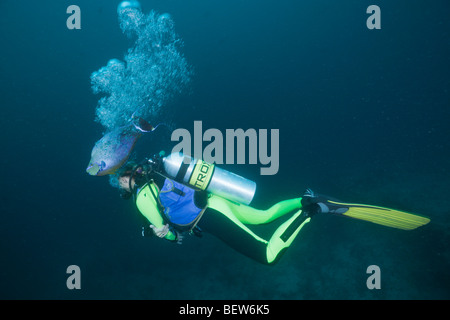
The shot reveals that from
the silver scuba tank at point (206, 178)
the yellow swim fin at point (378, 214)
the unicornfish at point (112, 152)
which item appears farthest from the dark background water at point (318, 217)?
the unicornfish at point (112, 152)

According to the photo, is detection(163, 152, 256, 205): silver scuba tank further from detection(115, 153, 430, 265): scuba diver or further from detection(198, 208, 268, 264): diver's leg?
detection(198, 208, 268, 264): diver's leg

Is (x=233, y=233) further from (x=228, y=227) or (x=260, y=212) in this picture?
(x=260, y=212)

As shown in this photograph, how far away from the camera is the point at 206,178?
2867 mm

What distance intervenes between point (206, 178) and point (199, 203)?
357 millimetres

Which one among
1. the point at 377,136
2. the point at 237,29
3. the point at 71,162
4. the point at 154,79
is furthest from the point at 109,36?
the point at 377,136

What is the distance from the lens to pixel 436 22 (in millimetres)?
17641

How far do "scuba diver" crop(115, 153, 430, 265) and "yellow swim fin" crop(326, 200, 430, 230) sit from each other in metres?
0.02

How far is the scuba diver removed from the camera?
272 cm

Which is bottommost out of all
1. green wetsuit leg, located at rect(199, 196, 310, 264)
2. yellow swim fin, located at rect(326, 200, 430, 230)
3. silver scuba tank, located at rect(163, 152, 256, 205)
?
green wetsuit leg, located at rect(199, 196, 310, 264)

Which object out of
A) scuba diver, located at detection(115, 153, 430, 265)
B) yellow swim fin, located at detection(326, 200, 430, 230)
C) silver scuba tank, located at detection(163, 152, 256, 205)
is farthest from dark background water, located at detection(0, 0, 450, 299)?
silver scuba tank, located at detection(163, 152, 256, 205)

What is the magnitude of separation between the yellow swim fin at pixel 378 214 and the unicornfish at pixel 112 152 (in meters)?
3.03

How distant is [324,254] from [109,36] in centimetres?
4734

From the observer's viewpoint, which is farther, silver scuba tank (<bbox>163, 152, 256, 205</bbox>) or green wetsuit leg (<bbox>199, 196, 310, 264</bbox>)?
green wetsuit leg (<bbox>199, 196, 310, 264</bbox>)

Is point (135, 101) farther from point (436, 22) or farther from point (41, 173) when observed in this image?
point (41, 173)
